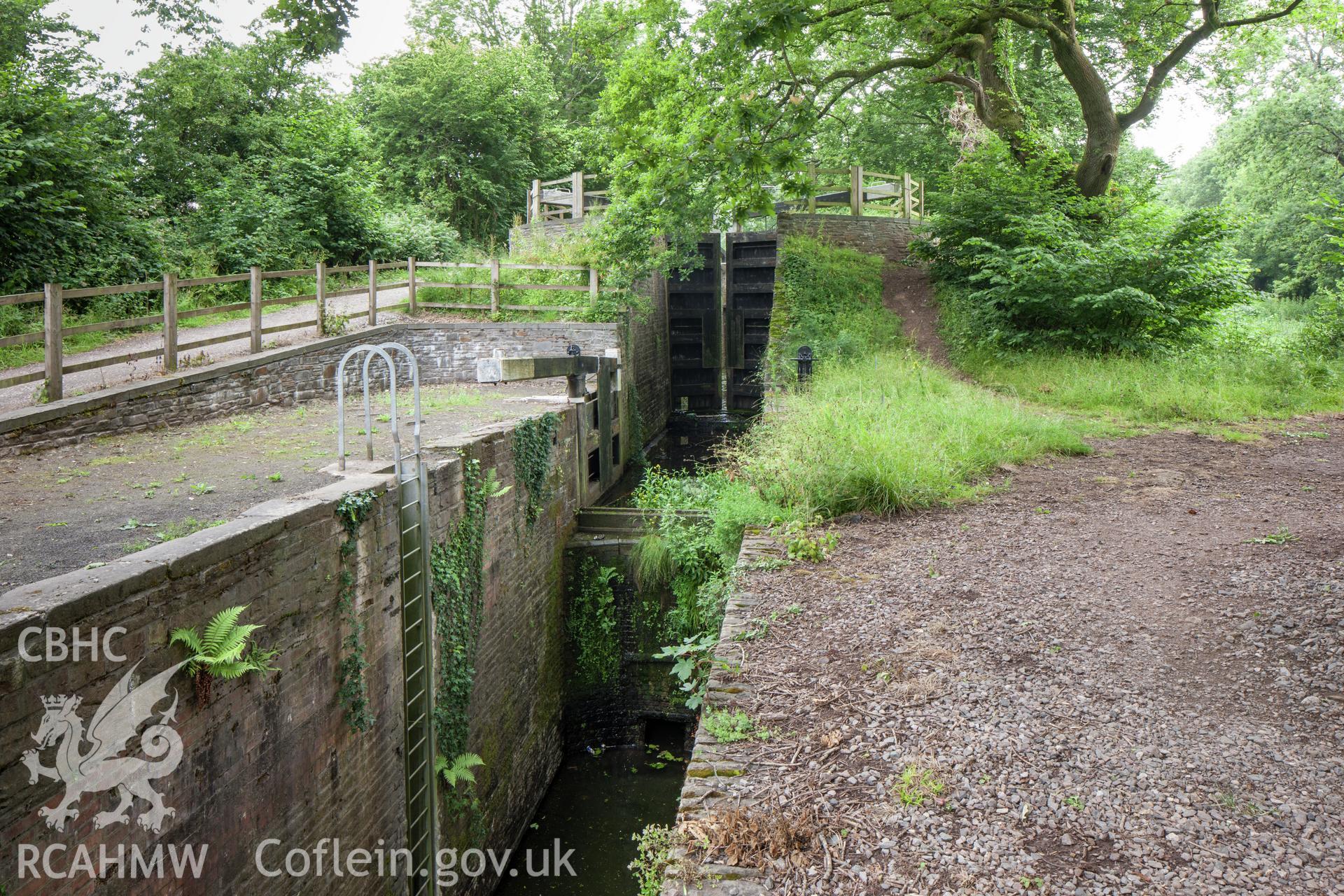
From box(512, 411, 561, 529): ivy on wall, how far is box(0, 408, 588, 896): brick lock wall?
3.86 feet

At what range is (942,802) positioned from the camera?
3309mm

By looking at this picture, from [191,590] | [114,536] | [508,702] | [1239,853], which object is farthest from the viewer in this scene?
[508,702]

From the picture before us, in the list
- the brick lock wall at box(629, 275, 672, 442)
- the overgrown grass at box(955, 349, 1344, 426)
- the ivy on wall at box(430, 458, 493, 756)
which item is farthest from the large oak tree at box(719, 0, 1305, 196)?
the brick lock wall at box(629, 275, 672, 442)

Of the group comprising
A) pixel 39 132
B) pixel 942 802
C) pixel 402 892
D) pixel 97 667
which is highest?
pixel 39 132

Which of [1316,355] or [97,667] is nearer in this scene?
[97,667]

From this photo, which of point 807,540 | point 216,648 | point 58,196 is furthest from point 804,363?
point 58,196

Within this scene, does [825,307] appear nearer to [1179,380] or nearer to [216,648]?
[1179,380]

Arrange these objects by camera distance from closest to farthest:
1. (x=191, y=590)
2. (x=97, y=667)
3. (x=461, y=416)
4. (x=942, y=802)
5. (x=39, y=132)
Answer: (x=942, y=802) → (x=97, y=667) → (x=191, y=590) → (x=461, y=416) → (x=39, y=132)

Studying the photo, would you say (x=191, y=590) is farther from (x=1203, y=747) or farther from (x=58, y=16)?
(x=58, y=16)

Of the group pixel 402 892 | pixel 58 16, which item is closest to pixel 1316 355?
pixel 402 892

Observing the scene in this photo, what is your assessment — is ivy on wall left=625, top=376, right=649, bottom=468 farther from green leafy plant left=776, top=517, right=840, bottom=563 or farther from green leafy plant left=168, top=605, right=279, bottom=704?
green leafy plant left=168, top=605, right=279, bottom=704

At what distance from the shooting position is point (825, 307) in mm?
17359

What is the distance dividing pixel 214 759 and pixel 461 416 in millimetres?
7195

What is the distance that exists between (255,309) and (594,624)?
21.2ft
